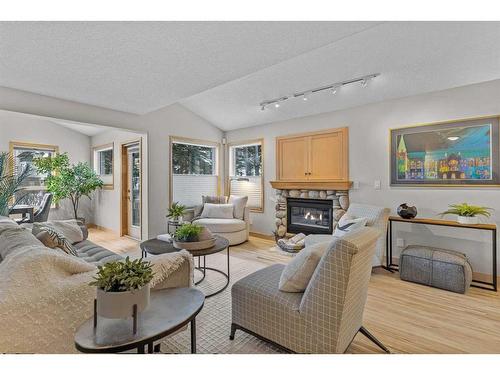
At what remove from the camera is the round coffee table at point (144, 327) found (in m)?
1.01

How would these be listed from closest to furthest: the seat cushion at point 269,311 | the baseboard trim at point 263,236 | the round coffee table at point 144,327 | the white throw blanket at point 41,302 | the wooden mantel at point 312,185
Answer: the round coffee table at point 144,327
the white throw blanket at point 41,302
the seat cushion at point 269,311
the wooden mantel at point 312,185
the baseboard trim at point 263,236

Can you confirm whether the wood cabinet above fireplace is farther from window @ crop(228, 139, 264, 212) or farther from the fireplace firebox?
window @ crop(228, 139, 264, 212)

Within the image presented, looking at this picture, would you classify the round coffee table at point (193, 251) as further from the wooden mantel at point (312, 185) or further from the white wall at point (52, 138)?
the white wall at point (52, 138)

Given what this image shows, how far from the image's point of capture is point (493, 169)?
2.97 metres

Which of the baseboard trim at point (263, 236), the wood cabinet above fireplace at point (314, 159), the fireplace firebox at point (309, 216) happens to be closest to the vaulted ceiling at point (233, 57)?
the wood cabinet above fireplace at point (314, 159)

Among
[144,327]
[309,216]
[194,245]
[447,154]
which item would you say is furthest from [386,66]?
[144,327]

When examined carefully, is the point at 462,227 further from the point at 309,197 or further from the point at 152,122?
the point at 152,122

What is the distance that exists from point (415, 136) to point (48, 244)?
4.30 meters

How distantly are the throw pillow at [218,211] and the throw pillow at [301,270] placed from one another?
3.23m

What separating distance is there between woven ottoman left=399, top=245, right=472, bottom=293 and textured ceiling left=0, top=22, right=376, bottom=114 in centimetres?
251

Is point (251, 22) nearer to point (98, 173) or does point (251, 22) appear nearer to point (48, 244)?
point (48, 244)

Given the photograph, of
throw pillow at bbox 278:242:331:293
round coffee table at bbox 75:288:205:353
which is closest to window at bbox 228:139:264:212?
throw pillow at bbox 278:242:331:293

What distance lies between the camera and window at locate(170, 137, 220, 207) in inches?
204

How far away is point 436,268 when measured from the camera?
2803 millimetres
